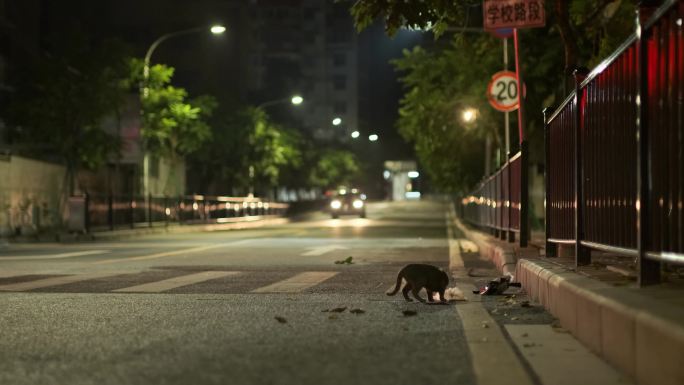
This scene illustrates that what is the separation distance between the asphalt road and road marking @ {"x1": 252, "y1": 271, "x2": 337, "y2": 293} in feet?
0.06

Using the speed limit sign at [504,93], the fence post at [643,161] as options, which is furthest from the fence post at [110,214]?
the fence post at [643,161]

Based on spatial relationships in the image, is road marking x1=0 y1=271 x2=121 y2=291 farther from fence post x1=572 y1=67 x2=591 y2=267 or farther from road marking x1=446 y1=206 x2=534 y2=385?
fence post x1=572 y1=67 x2=591 y2=267

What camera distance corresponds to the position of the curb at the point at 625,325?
384 cm

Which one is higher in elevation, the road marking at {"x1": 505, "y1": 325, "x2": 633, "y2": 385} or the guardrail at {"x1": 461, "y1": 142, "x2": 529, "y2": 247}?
the guardrail at {"x1": 461, "y1": 142, "x2": 529, "y2": 247}

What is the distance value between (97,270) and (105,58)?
19.4m

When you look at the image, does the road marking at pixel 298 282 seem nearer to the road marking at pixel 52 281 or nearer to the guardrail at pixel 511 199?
the road marking at pixel 52 281

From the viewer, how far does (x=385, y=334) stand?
6.09 meters

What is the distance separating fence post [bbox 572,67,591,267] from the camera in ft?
24.5

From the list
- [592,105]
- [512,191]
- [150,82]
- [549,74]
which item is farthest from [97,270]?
[150,82]

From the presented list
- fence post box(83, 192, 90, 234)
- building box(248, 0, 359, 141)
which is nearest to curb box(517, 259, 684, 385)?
fence post box(83, 192, 90, 234)

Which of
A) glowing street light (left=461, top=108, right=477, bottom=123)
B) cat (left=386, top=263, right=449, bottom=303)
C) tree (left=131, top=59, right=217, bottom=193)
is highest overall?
tree (left=131, top=59, right=217, bottom=193)

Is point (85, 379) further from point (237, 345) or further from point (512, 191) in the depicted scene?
point (512, 191)

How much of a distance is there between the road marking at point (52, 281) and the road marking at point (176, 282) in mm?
1085

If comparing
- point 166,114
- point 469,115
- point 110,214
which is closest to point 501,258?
point 469,115
